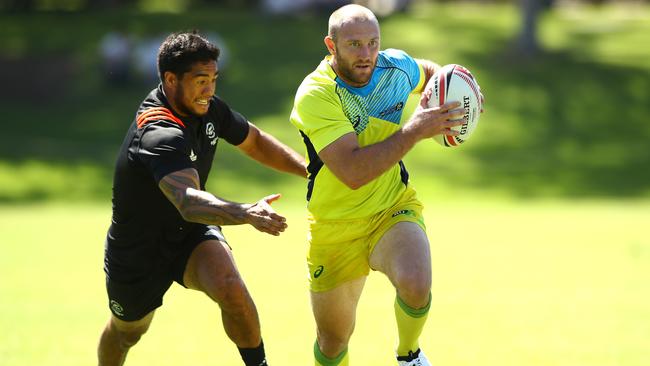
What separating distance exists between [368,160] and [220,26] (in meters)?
35.2

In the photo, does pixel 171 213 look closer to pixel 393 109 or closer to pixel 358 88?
pixel 358 88

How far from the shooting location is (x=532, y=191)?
26.0 meters

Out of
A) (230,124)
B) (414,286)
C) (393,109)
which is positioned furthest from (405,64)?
(414,286)

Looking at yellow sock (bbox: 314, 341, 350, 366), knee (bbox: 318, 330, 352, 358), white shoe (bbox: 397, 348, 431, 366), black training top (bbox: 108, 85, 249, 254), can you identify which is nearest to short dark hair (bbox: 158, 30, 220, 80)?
black training top (bbox: 108, 85, 249, 254)

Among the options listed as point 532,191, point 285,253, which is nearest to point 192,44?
point 285,253

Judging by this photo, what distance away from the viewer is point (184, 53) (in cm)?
708

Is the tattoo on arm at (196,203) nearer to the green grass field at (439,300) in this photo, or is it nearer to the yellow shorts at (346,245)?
the yellow shorts at (346,245)

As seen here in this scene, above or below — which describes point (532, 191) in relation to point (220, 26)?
below

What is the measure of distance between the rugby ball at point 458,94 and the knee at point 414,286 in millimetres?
980

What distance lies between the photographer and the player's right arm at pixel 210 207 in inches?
246

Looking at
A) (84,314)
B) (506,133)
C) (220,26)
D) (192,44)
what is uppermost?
(220,26)

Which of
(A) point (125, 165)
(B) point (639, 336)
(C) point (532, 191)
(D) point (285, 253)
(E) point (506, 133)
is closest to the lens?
(A) point (125, 165)

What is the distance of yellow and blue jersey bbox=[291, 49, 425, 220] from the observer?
706 cm

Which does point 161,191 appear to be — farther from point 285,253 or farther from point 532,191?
point 532,191
